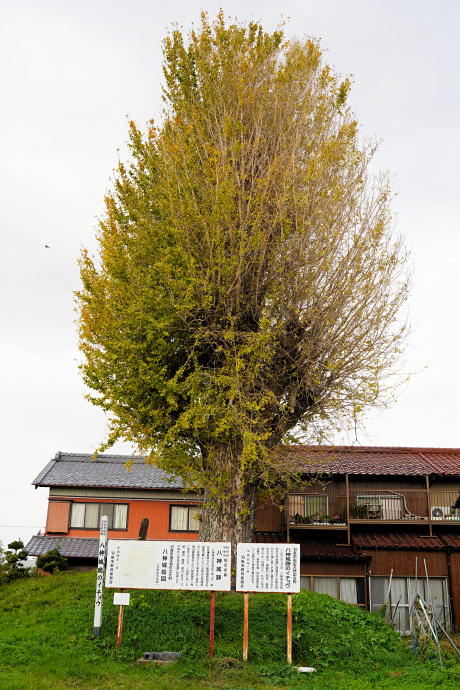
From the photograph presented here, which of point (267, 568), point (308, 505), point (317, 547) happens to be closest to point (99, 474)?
point (308, 505)

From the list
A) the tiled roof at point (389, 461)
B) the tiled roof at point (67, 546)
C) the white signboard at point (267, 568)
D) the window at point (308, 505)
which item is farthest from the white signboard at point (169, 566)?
the tiled roof at point (67, 546)

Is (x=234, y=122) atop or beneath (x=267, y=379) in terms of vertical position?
atop

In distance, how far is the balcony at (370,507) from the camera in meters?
21.8

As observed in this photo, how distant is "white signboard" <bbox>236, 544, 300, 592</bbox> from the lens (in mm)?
11914

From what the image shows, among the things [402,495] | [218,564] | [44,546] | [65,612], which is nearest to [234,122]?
[218,564]

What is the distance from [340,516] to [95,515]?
10094 millimetres

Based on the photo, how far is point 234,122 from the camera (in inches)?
660

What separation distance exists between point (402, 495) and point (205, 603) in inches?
449

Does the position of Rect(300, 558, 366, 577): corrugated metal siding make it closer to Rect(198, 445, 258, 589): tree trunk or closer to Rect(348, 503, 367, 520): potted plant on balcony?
Rect(348, 503, 367, 520): potted plant on balcony

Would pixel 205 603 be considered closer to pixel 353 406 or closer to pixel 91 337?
pixel 353 406

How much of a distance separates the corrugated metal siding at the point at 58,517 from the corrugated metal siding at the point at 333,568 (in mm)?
10110

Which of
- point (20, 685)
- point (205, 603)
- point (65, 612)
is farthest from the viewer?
point (205, 603)

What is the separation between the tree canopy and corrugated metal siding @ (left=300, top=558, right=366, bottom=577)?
6.26 meters

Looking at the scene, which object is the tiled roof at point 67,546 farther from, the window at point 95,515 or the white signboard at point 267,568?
the white signboard at point 267,568
